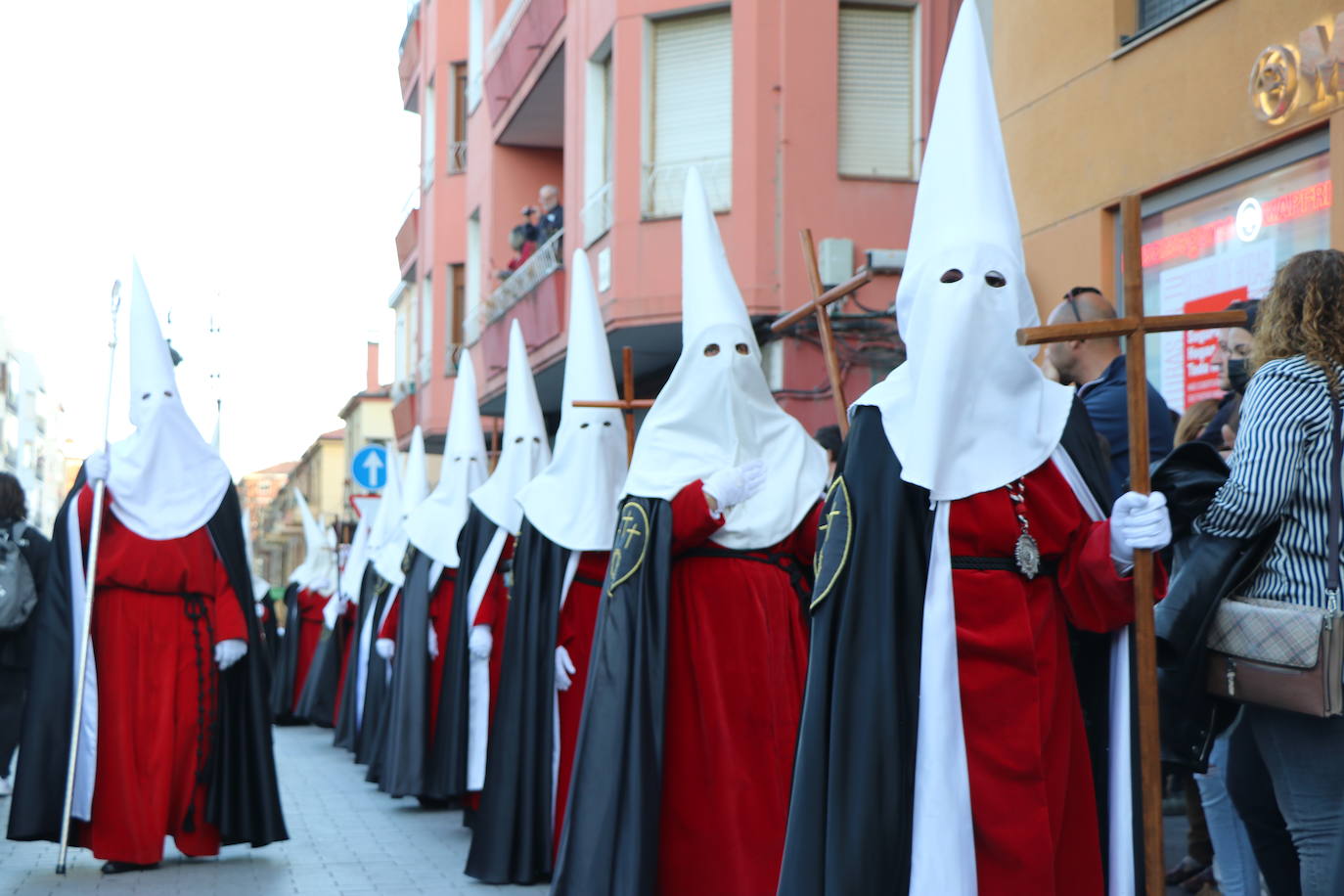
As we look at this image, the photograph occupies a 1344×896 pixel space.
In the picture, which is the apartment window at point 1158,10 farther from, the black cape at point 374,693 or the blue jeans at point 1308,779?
the black cape at point 374,693

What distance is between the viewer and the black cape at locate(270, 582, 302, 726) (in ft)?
82.3

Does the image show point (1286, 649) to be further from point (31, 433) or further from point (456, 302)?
point (31, 433)

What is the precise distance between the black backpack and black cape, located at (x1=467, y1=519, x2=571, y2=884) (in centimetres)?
331

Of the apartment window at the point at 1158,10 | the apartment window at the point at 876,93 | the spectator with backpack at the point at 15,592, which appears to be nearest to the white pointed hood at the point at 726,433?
the apartment window at the point at 1158,10

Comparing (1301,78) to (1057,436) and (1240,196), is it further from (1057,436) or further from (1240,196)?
(1057,436)

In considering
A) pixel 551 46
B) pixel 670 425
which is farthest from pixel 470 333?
pixel 670 425

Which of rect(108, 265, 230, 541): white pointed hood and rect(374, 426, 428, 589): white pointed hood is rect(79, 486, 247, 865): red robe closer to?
rect(108, 265, 230, 541): white pointed hood

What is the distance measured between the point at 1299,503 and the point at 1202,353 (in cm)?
573

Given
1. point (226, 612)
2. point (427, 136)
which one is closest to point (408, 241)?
point (427, 136)

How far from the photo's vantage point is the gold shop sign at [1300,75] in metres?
9.19

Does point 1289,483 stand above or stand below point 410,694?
above

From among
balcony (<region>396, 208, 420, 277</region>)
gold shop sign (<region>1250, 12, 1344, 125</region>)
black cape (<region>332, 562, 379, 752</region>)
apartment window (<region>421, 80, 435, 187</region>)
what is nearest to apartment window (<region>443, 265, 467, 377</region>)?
apartment window (<region>421, 80, 435, 187</region>)

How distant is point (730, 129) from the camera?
58.4 ft

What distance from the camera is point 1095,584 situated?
495cm
